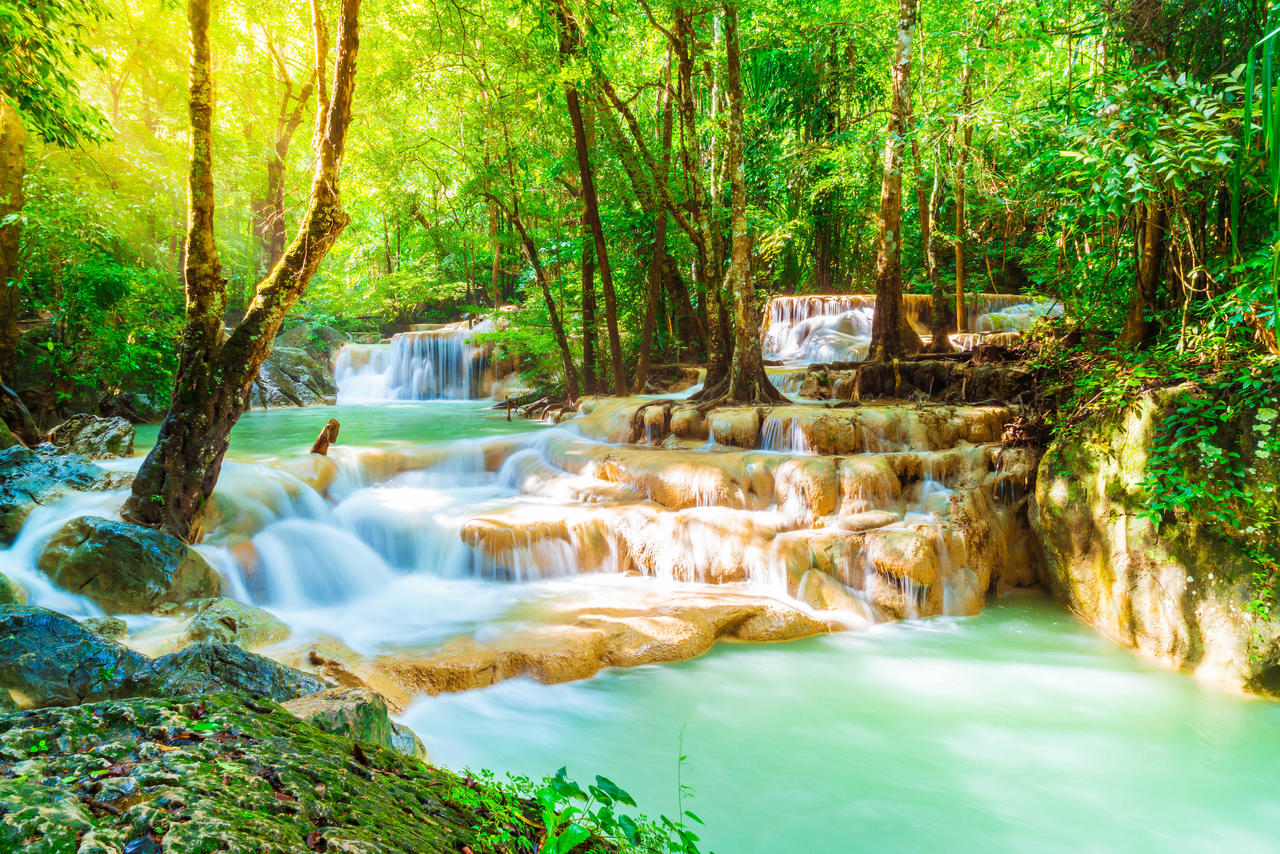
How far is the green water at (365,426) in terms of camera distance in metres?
10.8

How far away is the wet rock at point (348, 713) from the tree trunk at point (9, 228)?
7.99m

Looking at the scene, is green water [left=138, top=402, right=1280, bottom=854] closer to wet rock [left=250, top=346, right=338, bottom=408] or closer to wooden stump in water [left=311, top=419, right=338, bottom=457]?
wooden stump in water [left=311, top=419, right=338, bottom=457]

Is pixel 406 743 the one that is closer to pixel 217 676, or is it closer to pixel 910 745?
pixel 217 676

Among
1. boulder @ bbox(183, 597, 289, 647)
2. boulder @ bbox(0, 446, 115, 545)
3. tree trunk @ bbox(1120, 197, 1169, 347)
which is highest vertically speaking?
tree trunk @ bbox(1120, 197, 1169, 347)

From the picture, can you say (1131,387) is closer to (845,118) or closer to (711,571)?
(711,571)

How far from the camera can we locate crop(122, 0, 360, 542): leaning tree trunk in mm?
5586

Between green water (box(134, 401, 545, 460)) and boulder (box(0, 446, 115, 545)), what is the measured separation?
2275 millimetres

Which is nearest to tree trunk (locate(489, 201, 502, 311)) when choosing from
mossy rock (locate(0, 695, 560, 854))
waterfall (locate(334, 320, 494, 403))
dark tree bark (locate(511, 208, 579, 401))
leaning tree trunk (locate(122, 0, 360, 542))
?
dark tree bark (locate(511, 208, 579, 401))

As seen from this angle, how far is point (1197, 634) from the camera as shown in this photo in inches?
205

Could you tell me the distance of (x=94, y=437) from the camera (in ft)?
27.3

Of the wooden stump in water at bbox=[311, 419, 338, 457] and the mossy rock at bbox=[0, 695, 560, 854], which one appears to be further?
the wooden stump in water at bbox=[311, 419, 338, 457]

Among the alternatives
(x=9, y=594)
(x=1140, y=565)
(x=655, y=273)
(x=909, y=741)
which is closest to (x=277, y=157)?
(x=655, y=273)

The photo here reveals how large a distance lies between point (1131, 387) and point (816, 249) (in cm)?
1455

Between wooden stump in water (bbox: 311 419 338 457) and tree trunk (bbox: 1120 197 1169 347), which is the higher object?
tree trunk (bbox: 1120 197 1169 347)
